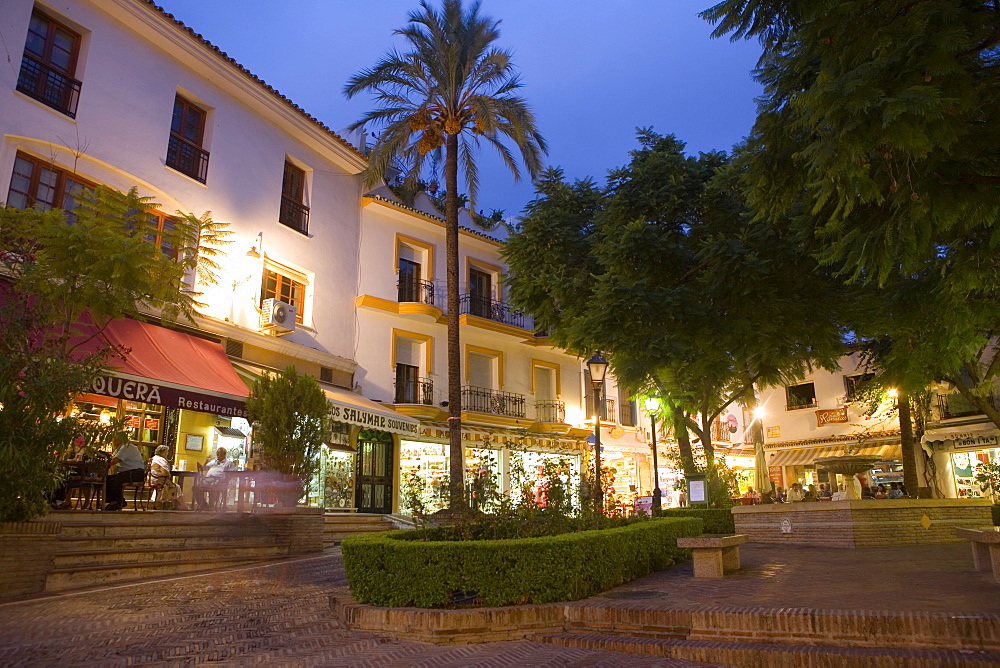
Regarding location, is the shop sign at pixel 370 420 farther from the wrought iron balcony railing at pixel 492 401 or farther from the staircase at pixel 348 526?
the wrought iron balcony railing at pixel 492 401

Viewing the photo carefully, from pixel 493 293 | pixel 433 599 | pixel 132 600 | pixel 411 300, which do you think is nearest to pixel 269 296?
pixel 411 300

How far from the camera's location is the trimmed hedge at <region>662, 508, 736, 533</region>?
52.1 feet

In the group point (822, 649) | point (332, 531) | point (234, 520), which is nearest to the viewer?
point (822, 649)

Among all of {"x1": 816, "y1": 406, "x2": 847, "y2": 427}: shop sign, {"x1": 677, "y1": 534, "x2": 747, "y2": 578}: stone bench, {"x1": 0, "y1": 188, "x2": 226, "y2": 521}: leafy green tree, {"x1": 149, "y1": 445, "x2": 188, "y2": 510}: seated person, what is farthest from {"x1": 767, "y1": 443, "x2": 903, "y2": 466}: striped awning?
{"x1": 0, "y1": 188, "x2": 226, "y2": 521}: leafy green tree

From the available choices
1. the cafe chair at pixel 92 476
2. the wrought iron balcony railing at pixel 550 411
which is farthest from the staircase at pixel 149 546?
the wrought iron balcony railing at pixel 550 411

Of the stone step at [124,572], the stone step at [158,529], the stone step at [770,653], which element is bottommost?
the stone step at [770,653]

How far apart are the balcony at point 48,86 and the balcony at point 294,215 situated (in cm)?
614

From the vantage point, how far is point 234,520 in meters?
12.8

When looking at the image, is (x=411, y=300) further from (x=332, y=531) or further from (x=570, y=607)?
(x=570, y=607)

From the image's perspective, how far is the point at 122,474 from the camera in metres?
12.4

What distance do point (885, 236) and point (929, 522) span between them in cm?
1046

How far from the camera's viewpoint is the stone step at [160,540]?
993cm

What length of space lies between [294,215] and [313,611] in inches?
610

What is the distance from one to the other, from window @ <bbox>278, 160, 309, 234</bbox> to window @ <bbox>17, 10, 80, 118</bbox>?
616cm
